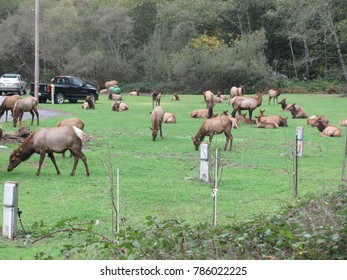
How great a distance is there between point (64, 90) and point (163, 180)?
30.8m

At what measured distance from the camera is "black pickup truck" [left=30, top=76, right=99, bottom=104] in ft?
152

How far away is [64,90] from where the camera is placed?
155 feet

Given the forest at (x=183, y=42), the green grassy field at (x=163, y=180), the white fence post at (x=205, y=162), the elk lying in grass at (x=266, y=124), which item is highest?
the forest at (x=183, y=42)

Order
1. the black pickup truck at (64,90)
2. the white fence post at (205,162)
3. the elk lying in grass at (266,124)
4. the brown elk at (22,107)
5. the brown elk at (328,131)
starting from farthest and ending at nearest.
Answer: the black pickup truck at (64,90)
the elk lying in grass at (266,124)
the brown elk at (22,107)
the brown elk at (328,131)
the white fence post at (205,162)

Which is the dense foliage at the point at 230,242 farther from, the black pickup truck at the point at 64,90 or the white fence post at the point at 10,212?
the black pickup truck at the point at 64,90

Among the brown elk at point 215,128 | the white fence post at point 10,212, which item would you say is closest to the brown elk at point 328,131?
the brown elk at point 215,128

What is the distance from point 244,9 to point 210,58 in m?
8.47

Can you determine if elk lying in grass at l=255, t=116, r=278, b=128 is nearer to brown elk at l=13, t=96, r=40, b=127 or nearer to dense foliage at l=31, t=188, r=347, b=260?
brown elk at l=13, t=96, r=40, b=127

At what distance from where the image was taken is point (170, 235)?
8.48m

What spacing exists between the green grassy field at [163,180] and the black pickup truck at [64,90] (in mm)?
15925

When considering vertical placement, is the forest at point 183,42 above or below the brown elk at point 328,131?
above

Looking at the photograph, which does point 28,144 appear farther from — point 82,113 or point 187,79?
point 187,79

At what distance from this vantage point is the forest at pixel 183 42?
64.8 m
